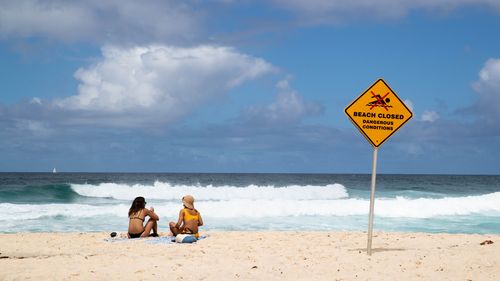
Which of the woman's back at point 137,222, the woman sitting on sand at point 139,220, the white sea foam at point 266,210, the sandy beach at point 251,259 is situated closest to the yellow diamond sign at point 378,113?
the sandy beach at point 251,259

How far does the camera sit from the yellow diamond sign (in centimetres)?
929

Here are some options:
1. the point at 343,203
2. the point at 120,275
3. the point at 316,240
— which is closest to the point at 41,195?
the point at 343,203

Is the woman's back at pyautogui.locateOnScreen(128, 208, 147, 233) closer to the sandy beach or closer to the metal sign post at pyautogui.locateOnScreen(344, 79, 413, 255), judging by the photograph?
the sandy beach

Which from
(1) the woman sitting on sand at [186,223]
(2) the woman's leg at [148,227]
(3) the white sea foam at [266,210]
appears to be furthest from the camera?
(3) the white sea foam at [266,210]

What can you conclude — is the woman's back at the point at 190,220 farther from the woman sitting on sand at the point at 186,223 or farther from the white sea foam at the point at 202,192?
the white sea foam at the point at 202,192

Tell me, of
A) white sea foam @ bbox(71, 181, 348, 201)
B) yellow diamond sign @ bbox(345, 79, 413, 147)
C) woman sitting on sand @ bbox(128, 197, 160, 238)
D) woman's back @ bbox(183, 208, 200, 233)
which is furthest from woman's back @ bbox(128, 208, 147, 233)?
white sea foam @ bbox(71, 181, 348, 201)

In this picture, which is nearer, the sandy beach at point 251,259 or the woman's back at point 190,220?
the sandy beach at point 251,259

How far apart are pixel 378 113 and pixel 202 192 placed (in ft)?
123

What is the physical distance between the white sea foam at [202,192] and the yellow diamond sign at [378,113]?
33694mm

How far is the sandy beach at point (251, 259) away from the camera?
25.8 feet

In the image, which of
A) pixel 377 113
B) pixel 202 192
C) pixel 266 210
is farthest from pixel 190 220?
pixel 202 192

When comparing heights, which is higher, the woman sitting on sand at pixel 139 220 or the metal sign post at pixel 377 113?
the metal sign post at pixel 377 113

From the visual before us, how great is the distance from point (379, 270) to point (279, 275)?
1.52 metres

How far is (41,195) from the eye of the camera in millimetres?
37406
